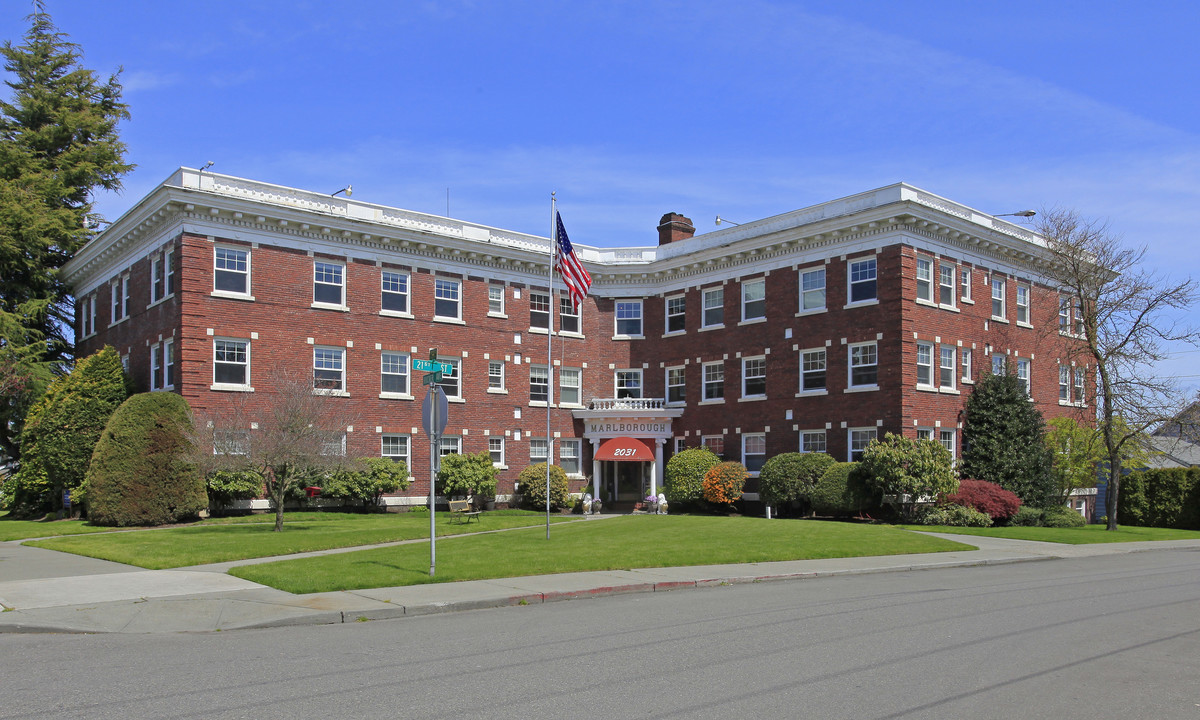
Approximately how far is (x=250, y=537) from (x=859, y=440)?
21.1m

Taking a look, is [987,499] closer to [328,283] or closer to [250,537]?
[250,537]

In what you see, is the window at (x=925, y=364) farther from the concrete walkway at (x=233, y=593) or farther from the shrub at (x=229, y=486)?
the shrub at (x=229, y=486)

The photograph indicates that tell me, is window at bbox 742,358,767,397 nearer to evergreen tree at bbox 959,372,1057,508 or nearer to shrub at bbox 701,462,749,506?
shrub at bbox 701,462,749,506

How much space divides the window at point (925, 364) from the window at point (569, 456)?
14.7m

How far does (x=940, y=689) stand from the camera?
25.7ft

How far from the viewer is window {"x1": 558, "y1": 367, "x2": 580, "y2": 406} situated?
40031 millimetres

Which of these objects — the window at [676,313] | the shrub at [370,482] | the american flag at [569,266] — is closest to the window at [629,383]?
the window at [676,313]

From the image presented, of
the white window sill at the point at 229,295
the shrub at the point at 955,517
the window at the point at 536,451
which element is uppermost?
the white window sill at the point at 229,295

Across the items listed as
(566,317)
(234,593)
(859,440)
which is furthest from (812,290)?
(234,593)

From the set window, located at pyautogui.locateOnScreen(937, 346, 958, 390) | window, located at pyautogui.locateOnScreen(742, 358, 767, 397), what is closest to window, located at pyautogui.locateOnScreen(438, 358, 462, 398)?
window, located at pyautogui.locateOnScreen(742, 358, 767, 397)

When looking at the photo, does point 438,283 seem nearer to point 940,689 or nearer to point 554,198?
point 554,198

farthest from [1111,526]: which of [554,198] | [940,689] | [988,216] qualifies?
[940,689]

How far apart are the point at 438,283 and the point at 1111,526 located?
26.3m

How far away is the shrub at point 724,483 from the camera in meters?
34.9
